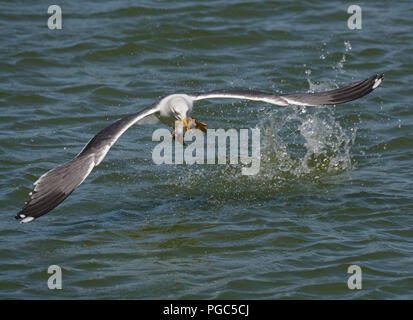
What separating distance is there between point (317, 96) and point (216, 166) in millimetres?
1817

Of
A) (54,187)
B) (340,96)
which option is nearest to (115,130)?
(54,187)

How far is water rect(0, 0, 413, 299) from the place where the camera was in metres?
7.93

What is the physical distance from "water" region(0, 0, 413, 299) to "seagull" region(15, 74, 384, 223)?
720mm

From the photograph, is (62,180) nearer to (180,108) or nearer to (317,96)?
(180,108)

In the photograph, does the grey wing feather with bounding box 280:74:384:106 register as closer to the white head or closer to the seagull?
the seagull

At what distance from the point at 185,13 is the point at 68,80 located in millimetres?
A: 3124

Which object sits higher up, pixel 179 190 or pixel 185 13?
pixel 185 13

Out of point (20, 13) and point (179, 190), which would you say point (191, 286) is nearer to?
point (179, 190)

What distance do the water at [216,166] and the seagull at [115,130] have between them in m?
0.72

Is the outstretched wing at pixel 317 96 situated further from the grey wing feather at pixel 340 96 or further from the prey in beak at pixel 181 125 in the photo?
the prey in beak at pixel 181 125

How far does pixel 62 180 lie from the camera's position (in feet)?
25.9

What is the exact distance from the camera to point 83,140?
1123 centimetres

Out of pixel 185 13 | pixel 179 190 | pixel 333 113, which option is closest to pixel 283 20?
pixel 185 13

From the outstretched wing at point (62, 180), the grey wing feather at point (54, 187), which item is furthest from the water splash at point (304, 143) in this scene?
the grey wing feather at point (54, 187)
